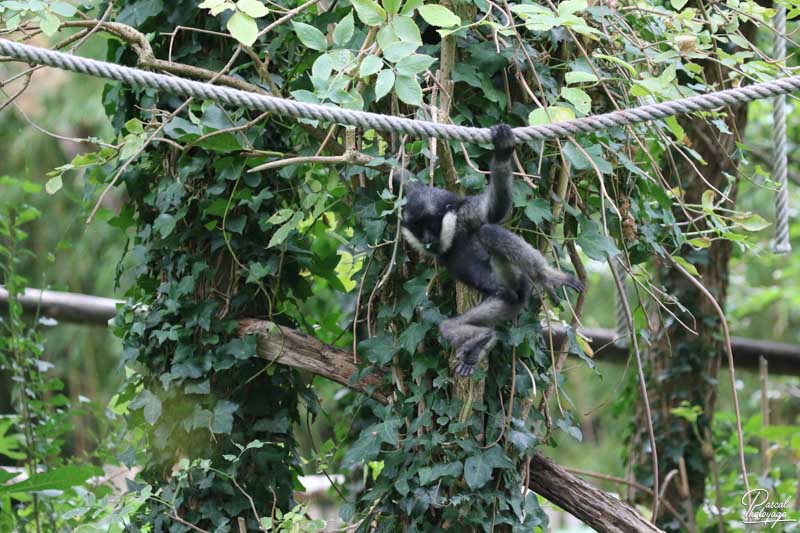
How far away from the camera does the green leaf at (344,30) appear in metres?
2.21

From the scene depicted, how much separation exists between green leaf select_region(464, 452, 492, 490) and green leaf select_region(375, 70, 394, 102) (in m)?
0.99

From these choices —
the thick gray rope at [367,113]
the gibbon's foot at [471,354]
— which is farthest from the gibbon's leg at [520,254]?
the thick gray rope at [367,113]

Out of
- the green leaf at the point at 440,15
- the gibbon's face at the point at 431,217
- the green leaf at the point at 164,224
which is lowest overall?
the green leaf at the point at 164,224

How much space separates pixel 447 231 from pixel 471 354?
1.11 feet

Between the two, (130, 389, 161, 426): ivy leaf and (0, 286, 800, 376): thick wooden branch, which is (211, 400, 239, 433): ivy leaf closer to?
(130, 389, 161, 426): ivy leaf

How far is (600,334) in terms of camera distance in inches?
178

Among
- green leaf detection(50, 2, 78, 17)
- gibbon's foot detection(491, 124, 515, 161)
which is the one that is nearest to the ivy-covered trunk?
gibbon's foot detection(491, 124, 515, 161)

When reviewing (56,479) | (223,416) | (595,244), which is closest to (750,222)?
(595,244)

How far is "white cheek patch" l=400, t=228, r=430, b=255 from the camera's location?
93.4 inches

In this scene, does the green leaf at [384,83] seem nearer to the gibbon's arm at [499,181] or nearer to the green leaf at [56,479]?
the gibbon's arm at [499,181]

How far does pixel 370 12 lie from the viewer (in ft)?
6.93

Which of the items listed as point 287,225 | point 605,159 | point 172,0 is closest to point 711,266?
point 605,159

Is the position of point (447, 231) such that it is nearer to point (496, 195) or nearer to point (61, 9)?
point (496, 195)

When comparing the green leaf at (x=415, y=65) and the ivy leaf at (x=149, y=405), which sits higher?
the green leaf at (x=415, y=65)
